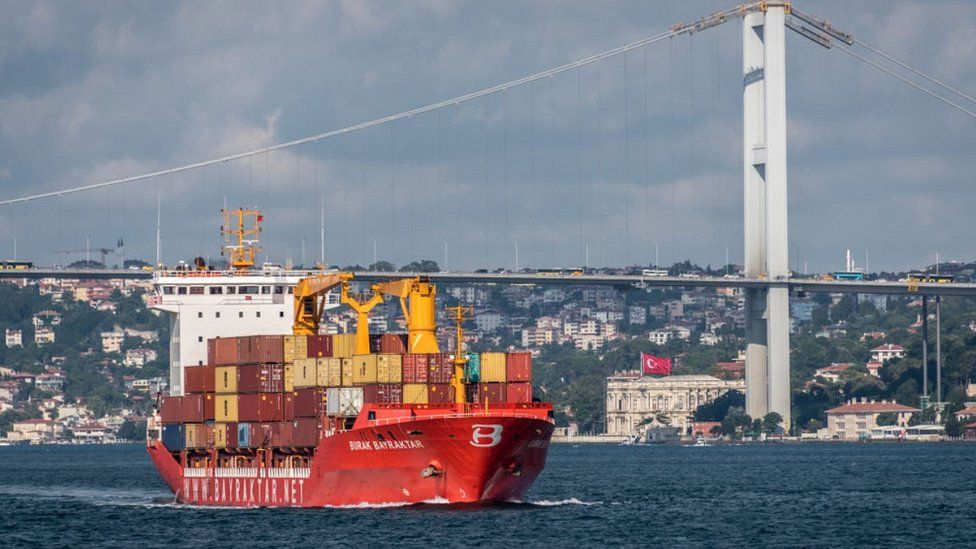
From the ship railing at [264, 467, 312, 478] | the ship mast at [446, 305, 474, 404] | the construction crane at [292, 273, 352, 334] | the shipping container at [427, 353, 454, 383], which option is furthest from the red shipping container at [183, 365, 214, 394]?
the ship mast at [446, 305, 474, 404]

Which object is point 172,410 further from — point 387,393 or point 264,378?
point 387,393

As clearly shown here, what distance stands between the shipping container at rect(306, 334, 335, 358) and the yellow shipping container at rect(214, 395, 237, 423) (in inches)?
118

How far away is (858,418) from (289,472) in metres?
122

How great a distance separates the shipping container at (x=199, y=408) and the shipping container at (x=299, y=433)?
3710 millimetres

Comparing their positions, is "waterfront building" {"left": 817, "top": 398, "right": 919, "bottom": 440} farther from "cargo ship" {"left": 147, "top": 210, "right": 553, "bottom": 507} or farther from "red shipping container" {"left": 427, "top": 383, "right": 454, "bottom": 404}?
"red shipping container" {"left": 427, "top": 383, "right": 454, "bottom": 404}

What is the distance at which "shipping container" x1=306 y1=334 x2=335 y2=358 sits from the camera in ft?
182

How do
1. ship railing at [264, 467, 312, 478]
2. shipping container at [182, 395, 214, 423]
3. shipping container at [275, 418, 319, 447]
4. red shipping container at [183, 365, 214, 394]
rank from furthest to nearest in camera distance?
shipping container at [182, 395, 214, 423]
red shipping container at [183, 365, 214, 394]
ship railing at [264, 467, 312, 478]
shipping container at [275, 418, 319, 447]

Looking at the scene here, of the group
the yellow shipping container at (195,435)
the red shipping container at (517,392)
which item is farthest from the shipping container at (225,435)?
the red shipping container at (517,392)

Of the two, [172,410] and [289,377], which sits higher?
[289,377]

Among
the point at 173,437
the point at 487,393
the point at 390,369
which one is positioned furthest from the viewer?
the point at 173,437

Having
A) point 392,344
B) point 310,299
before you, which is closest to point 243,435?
point 310,299

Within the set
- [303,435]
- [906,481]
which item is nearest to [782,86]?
[906,481]

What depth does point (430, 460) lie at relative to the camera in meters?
51.2

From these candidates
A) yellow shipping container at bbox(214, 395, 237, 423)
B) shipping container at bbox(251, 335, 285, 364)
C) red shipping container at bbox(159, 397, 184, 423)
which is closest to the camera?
shipping container at bbox(251, 335, 285, 364)
